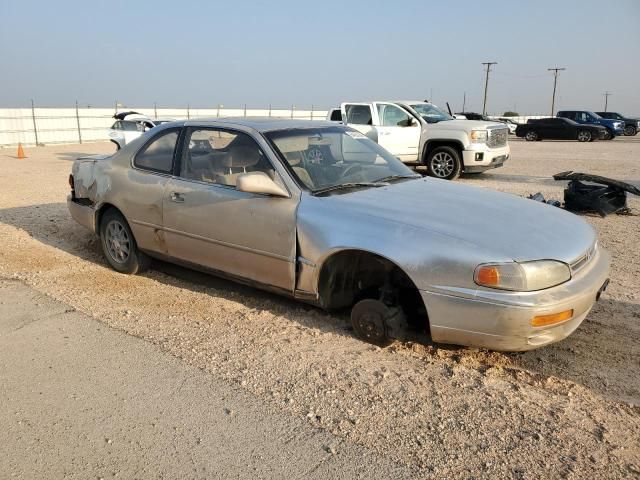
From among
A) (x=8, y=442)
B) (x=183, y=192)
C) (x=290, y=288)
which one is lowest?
(x=8, y=442)

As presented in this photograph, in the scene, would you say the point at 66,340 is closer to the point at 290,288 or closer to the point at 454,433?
the point at 290,288

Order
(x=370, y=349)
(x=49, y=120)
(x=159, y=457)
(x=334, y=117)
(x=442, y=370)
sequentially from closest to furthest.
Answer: (x=159, y=457) → (x=442, y=370) → (x=370, y=349) → (x=334, y=117) → (x=49, y=120)

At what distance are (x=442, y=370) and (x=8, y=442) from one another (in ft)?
8.11

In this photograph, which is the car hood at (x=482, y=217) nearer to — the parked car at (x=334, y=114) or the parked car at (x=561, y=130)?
the parked car at (x=334, y=114)

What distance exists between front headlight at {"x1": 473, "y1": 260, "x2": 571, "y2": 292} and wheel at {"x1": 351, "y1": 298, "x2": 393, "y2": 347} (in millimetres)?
734

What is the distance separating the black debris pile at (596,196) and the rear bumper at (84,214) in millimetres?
6977

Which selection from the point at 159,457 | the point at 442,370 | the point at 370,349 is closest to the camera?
the point at 159,457

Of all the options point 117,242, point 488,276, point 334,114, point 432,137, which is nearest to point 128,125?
point 334,114

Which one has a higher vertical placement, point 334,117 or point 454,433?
point 334,117

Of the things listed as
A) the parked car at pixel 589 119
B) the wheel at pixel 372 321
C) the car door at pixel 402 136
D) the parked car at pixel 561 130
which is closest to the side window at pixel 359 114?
the car door at pixel 402 136

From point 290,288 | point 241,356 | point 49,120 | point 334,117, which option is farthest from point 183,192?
point 49,120

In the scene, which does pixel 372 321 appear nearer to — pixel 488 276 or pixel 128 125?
pixel 488 276

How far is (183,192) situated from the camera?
4871 mm

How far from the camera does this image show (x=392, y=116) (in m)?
14.1
